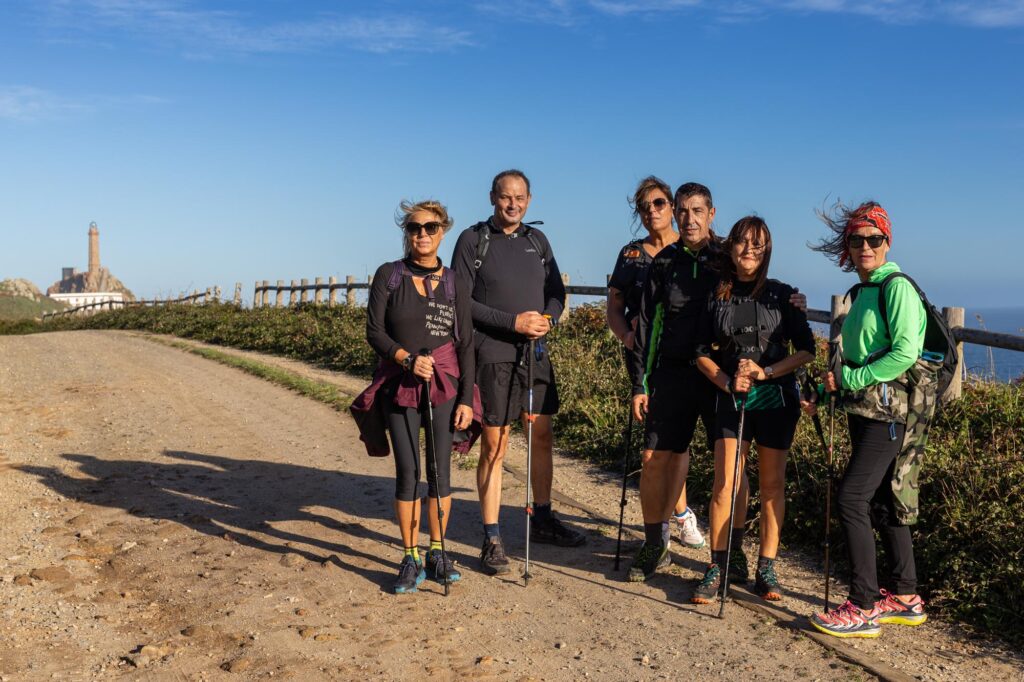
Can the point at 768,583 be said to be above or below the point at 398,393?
below

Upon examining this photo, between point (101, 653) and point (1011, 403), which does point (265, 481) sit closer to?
point (101, 653)

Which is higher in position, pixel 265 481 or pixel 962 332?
pixel 962 332

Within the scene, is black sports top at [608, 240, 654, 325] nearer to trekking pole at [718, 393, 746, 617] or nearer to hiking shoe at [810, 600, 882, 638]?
trekking pole at [718, 393, 746, 617]

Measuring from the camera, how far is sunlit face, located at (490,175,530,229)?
567 cm

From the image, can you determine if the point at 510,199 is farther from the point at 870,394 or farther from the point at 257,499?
the point at 257,499

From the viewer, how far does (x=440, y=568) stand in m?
5.29

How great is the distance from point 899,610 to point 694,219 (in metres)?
2.23

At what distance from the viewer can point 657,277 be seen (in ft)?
17.7

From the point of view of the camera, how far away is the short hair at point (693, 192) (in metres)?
5.29

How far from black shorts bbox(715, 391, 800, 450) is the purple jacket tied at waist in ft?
4.49

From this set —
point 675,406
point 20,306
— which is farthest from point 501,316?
point 20,306

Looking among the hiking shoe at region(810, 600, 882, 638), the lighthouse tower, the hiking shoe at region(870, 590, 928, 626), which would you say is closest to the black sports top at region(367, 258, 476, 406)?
the hiking shoe at region(810, 600, 882, 638)

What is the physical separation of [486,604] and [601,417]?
458 cm

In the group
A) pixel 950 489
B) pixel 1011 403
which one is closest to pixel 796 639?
pixel 950 489
